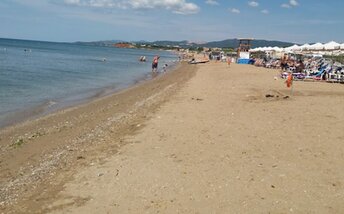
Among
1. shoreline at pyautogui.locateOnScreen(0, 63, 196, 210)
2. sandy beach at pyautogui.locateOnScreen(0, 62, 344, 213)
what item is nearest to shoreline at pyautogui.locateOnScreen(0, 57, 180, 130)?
shoreline at pyautogui.locateOnScreen(0, 63, 196, 210)

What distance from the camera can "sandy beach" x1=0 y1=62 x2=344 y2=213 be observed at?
621 cm

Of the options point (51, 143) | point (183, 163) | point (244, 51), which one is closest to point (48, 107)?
point (51, 143)

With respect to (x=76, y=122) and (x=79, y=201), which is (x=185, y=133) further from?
(x=76, y=122)

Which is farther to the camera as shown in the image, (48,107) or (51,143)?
(48,107)

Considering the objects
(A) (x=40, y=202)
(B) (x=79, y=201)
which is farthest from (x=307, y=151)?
(A) (x=40, y=202)

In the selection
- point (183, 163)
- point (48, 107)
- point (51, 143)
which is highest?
point (183, 163)

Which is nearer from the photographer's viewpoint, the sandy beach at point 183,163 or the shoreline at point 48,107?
the sandy beach at point 183,163

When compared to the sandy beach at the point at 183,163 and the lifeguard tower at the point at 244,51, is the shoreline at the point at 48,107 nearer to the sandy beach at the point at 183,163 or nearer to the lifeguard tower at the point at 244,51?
the sandy beach at the point at 183,163

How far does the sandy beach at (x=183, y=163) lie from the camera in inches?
245

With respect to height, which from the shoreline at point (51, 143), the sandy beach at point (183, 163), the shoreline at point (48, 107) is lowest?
the shoreline at point (48, 107)

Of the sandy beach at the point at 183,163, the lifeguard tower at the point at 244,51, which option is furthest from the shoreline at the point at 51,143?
the lifeguard tower at the point at 244,51

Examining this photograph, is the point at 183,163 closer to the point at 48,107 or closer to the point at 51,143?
the point at 51,143

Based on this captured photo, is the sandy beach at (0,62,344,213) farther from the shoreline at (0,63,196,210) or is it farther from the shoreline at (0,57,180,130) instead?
the shoreline at (0,57,180,130)

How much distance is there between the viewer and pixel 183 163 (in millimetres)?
7918
